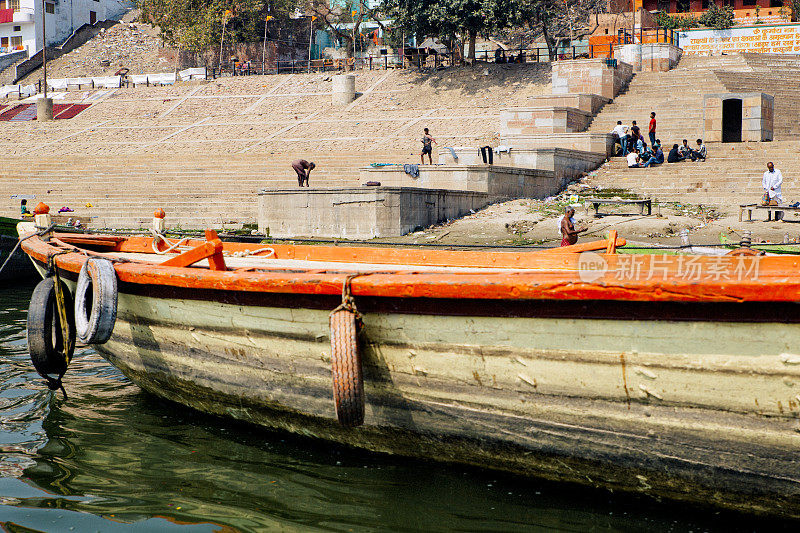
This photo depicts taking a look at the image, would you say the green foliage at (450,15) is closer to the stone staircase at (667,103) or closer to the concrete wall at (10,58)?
the stone staircase at (667,103)

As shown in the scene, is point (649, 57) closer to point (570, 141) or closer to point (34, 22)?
point (570, 141)

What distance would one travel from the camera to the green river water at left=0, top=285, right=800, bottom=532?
4188mm

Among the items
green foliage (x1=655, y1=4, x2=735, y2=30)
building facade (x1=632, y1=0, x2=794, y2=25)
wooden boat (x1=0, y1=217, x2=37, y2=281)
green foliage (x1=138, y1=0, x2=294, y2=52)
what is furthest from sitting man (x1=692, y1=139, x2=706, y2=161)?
green foliage (x1=138, y1=0, x2=294, y2=52)

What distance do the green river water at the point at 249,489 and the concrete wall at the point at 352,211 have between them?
969 centimetres

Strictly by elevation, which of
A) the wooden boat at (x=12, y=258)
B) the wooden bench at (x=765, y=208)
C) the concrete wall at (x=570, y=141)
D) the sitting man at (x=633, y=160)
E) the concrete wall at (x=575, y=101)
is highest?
→ the concrete wall at (x=575, y=101)

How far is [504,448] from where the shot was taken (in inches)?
173

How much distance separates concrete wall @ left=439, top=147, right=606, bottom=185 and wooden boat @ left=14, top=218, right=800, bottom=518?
14.7 metres

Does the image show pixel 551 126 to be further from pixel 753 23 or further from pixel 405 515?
pixel 753 23

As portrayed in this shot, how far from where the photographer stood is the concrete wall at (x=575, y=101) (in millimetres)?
24172

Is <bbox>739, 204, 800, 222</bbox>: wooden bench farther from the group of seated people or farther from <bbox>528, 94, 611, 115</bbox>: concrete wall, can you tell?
<bbox>528, 94, 611, 115</bbox>: concrete wall

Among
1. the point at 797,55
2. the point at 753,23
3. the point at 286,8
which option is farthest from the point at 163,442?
the point at 286,8

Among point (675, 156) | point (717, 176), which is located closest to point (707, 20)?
point (675, 156)

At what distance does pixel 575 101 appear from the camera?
24562mm

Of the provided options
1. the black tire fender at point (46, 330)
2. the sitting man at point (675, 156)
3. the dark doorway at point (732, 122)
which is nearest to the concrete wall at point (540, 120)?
the sitting man at point (675, 156)
